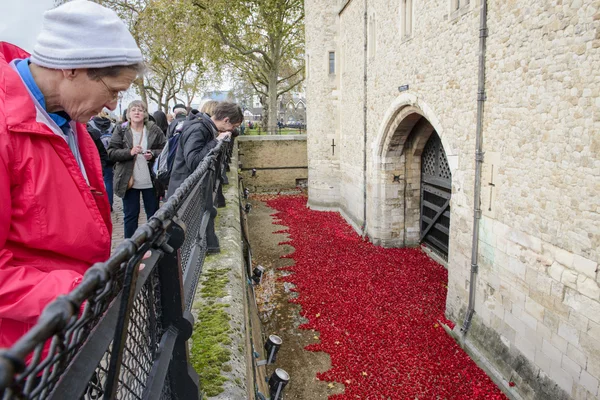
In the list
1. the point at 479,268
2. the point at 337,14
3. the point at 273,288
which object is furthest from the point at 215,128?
the point at 337,14

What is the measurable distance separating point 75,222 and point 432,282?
8.22 m

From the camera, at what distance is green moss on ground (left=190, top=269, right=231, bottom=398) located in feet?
5.93

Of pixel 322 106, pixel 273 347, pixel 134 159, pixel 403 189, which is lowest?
pixel 273 347

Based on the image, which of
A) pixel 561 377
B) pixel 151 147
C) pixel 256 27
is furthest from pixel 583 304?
pixel 256 27

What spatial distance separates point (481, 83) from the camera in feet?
19.2

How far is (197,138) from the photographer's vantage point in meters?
3.83

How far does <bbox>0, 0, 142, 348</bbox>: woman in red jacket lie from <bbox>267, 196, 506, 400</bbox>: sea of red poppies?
487 cm

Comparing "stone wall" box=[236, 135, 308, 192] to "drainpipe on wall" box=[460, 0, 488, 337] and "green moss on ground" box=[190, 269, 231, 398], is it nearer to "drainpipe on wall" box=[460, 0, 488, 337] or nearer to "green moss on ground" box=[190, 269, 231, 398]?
"drainpipe on wall" box=[460, 0, 488, 337]

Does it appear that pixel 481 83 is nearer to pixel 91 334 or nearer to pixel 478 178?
pixel 478 178

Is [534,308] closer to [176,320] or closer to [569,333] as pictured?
[569,333]

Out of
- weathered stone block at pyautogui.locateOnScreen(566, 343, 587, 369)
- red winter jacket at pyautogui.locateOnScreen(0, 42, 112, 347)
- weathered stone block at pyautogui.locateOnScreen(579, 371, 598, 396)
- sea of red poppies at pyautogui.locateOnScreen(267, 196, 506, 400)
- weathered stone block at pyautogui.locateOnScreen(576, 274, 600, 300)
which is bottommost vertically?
sea of red poppies at pyautogui.locateOnScreen(267, 196, 506, 400)

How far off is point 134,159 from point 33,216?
3.45 meters

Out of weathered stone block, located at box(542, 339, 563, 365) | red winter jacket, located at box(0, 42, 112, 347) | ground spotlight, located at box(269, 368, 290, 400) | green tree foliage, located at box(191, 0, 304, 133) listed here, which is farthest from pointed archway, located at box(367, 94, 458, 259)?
green tree foliage, located at box(191, 0, 304, 133)

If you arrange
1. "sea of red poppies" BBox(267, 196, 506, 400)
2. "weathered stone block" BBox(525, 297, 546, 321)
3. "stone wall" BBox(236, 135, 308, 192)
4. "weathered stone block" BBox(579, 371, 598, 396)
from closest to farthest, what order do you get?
"weathered stone block" BBox(579, 371, 598, 396) < "weathered stone block" BBox(525, 297, 546, 321) < "sea of red poppies" BBox(267, 196, 506, 400) < "stone wall" BBox(236, 135, 308, 192)
